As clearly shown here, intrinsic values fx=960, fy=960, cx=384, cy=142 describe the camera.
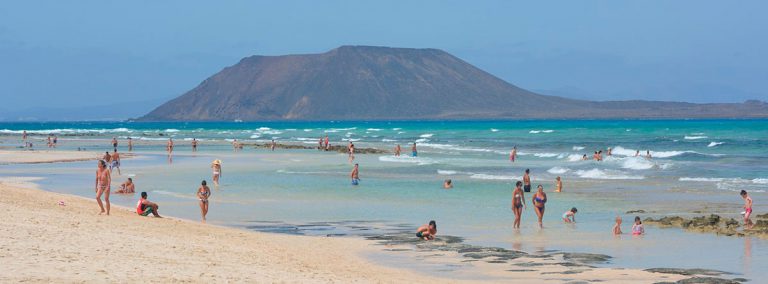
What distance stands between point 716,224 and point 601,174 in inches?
737

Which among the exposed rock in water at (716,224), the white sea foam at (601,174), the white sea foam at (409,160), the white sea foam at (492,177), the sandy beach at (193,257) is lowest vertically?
the sandy beach at (193,257)

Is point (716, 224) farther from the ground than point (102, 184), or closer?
closer

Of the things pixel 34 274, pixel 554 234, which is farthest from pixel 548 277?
pixel 34 274

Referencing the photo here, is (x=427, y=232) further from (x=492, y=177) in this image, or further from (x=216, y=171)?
(x=492, y=177)

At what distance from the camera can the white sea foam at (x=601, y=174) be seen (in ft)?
124

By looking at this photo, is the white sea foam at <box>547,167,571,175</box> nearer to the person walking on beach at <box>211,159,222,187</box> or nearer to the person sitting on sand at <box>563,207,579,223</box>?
the person walking on beach at <box>211,159,222,187</box>

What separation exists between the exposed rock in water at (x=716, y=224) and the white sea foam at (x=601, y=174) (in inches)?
601

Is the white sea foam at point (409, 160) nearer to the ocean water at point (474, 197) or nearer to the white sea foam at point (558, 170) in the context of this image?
the ocean water at point (474, 197)

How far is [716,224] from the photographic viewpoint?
67.8 ft

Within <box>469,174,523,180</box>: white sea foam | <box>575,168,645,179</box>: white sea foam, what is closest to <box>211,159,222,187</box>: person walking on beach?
<box>469,174,523,180</box>: white sea foam

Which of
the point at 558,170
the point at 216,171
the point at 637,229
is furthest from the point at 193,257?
the point at 558,170

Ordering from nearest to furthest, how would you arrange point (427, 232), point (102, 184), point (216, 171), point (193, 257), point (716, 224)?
point (193, 257) < point (427, 232) < point (716, 224) < point (102, 184) < point (216, 171)

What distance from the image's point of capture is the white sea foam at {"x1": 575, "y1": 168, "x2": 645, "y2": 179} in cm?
3770

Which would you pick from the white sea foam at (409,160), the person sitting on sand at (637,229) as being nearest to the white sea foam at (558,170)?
the white sea foam at (409,160)
